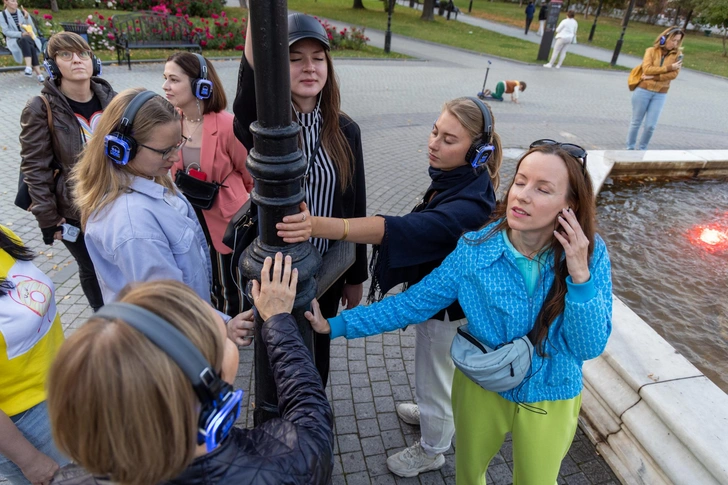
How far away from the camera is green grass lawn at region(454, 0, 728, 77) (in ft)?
75.0

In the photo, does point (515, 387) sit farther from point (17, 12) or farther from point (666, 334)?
point (17, 12)

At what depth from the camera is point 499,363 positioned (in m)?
1.88

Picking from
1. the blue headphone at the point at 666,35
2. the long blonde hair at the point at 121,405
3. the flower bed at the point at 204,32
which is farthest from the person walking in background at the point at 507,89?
the long blonde hair at the point at 121,405

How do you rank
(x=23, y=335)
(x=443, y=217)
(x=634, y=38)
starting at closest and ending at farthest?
(x=23, y=335) < (x=443, y=217) < (x=634, y=38)

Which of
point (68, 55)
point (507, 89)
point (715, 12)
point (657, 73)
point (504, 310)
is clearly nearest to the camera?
point (504, 310)

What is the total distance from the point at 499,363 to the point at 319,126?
1.43 metres

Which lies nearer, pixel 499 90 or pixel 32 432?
pixel 32 432

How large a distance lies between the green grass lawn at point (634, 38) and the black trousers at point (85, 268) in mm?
24477

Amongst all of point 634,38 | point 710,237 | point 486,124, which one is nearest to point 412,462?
point 486,124

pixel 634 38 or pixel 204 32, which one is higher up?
pixel 634 38

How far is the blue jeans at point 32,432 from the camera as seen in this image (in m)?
1.94

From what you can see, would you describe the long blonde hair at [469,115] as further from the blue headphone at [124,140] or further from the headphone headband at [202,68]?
the headphone headband at [202,68]

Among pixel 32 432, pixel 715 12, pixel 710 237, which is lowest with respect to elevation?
pixel 710 237

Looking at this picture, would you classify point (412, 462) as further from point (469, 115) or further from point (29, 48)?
point (29, 48)
